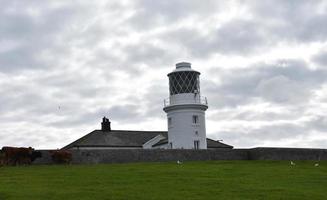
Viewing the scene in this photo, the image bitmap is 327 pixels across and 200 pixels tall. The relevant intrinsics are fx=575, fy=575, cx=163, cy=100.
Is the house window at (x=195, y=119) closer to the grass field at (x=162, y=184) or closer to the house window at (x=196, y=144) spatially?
the house window at (x=196, y=144)

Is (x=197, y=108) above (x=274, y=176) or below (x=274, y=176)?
above

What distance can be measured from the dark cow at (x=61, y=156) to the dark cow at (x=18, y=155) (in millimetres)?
1075

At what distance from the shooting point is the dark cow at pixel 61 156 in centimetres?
3325

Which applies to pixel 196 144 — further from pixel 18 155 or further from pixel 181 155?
pixel 18 155

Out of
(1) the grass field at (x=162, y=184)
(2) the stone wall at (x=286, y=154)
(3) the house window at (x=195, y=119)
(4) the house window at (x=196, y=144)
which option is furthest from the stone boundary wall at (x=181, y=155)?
(1) the grass field at (x=162, y=184)

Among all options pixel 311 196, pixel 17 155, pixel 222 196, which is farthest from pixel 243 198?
pixel 17 155

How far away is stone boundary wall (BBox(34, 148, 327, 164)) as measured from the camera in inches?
1359

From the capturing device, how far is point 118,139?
5300 cm

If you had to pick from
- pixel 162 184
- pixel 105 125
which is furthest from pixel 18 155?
pixel 105 125

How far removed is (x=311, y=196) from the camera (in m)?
19.7

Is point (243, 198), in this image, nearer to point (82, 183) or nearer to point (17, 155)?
point (82, 183)

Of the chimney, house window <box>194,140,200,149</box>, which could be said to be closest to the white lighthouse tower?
house window <box>194,140,200,149</box>

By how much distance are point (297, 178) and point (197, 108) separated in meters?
20.1

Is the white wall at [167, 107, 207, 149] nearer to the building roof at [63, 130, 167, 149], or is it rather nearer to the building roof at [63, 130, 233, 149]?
the building roof at [63, 130, 233, 149]
